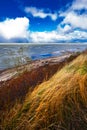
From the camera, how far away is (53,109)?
19.6 feet

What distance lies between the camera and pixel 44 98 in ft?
20.5

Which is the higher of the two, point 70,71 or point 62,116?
point 70,71

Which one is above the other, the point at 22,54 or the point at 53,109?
the point at 22,54

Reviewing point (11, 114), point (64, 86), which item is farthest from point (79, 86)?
point (11, 114)

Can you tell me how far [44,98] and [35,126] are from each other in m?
0.86

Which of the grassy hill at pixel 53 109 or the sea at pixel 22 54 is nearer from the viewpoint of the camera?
the grassy hill at pixel 53 109

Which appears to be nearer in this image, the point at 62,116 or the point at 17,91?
the point at 62,116

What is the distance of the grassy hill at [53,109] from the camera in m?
Answer: 5.70

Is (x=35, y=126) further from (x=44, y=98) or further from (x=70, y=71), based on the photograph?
(x=70, y=71)

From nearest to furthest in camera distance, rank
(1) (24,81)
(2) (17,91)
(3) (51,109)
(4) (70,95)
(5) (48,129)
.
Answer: (5) (48,129), (3) (51,109), (4) (70,95), (2) (17,91), (1) (24,81)

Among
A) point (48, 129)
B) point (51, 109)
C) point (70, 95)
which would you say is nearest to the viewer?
point (48, 129)

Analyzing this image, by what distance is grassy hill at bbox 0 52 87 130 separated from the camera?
18.7 ft

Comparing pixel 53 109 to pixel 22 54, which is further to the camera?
pixel 22 54

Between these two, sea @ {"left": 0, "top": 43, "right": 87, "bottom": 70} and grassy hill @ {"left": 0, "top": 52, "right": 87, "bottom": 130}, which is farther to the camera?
sea @ {"left": 0, "top": 43, "right": 87, "bottom": 70}
